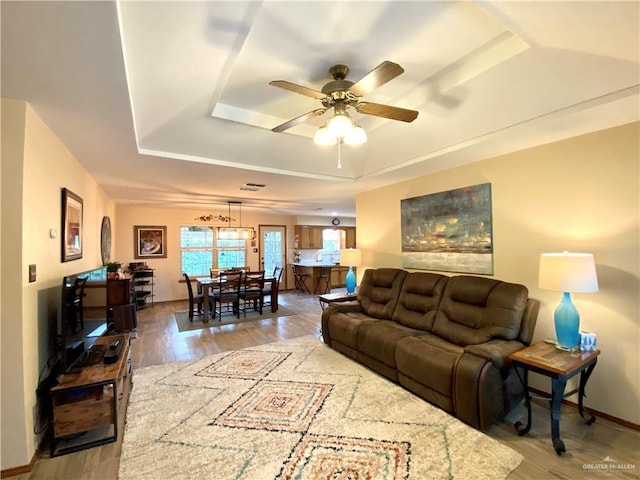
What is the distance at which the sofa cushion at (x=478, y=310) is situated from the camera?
8.57ft

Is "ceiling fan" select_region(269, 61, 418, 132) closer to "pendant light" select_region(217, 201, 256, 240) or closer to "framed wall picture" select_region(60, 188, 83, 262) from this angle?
"framed wall picture" select_region(60, 188, 83, 262)

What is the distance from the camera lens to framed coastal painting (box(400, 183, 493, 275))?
3.28 m

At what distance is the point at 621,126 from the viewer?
7.74 ft

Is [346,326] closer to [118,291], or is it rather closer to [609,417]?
[609,417]

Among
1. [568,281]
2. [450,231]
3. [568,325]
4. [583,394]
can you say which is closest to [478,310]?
[568,325]

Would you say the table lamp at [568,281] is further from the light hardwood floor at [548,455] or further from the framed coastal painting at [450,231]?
the framed coastal painting at [450,231]

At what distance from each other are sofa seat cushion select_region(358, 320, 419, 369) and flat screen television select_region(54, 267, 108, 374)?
8.38 ft

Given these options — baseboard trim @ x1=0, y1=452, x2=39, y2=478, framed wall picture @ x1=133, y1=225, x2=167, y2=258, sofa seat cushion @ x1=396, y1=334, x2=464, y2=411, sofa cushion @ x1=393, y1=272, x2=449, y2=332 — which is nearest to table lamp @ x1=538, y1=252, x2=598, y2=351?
sofa seat cushion @ x1=396, y1=334, x2=464, y2=411

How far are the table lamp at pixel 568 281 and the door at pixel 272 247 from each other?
729 cm

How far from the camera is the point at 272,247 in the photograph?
354 inches

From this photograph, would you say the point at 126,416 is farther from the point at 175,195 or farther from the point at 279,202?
the point at 279,202

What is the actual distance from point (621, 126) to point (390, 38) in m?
2.03

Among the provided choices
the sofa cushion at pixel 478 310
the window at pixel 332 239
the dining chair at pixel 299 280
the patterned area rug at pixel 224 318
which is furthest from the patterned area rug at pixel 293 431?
the window at pixel 332 239

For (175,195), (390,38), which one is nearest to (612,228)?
(390,38)
